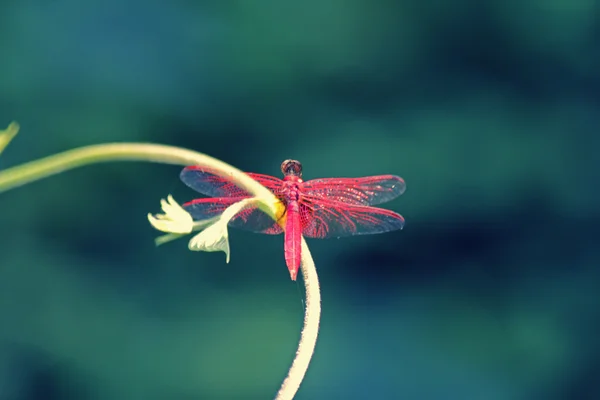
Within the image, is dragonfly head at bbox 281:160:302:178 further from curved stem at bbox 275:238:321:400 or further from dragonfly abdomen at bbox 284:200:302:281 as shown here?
curved stem at bbox 275:238:321:400

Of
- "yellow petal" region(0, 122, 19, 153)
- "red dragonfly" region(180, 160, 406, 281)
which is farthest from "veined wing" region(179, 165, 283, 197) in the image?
"yellow petal" region(0, 122, 19, 153)

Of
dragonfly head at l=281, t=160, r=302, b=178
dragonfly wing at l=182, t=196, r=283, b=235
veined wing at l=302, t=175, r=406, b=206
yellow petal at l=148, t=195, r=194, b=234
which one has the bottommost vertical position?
yellow petal at l=148, t=195, r=194, b=234

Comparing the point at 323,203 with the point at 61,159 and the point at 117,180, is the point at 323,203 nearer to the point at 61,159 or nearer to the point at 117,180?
the point at 61,159

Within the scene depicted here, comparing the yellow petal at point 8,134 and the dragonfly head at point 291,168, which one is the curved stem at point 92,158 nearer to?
the yellow petal at point 8,134

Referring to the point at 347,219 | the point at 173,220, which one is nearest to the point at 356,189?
the point at 347,219

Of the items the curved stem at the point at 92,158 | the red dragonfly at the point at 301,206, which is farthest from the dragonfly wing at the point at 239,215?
the curved stem at the point at 92,158

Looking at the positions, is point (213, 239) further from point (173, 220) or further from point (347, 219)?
point (347, 219)
